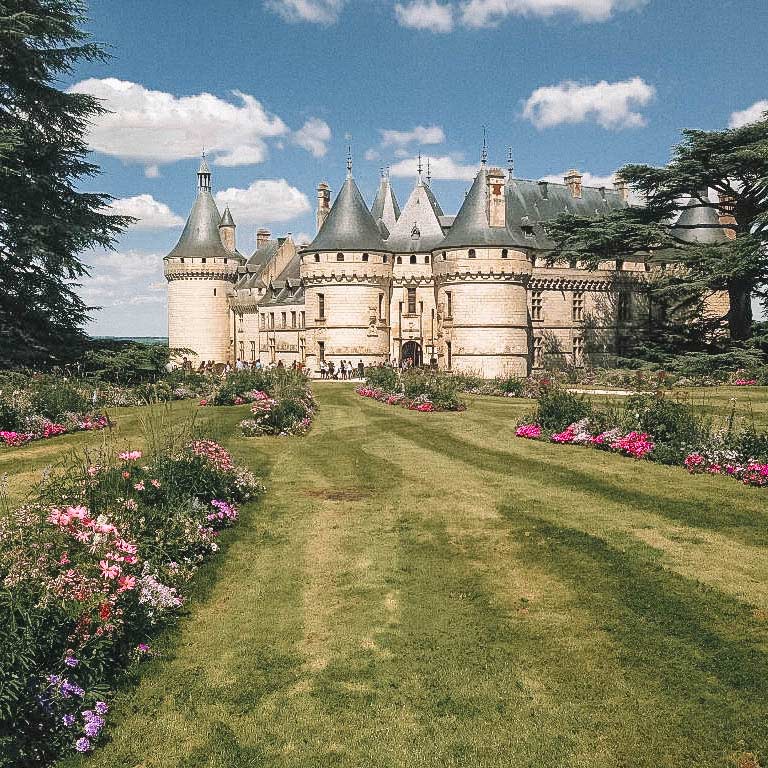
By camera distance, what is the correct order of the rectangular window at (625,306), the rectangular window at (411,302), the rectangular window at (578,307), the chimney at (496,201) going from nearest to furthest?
1. the chimney at (496,201)
2. the rectangular window at (411,302)
3. the rectangular window at (578,307)
4. the rectangular window at (625,306)

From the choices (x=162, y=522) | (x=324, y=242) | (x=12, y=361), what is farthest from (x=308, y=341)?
(x=162, y=522)

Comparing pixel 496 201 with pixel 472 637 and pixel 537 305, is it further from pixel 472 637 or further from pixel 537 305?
pixel 472 637

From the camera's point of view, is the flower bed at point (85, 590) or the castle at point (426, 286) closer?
→ the flower bed at point (85, 590)

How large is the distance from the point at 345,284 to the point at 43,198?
71.3 feet

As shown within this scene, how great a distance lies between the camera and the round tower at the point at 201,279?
2203 inches

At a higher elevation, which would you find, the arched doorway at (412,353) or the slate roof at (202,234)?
the slate roof at (202,234)

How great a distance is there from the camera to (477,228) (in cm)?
4028

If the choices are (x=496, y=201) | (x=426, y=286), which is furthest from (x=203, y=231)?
(x=496, y=201)

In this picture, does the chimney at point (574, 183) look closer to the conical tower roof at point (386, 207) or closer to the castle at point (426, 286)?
the castle at point (426, 286)

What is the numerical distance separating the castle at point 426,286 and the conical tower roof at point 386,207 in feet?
0.31

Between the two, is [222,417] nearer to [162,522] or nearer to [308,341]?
[162,522]

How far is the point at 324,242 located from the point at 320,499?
109 ft

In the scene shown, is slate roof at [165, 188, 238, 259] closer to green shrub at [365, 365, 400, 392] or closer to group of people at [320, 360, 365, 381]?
group of people at [320, 360, 365, 381]

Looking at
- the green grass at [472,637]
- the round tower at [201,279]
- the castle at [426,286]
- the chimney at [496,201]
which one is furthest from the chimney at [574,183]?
the green grass at [472,637]
